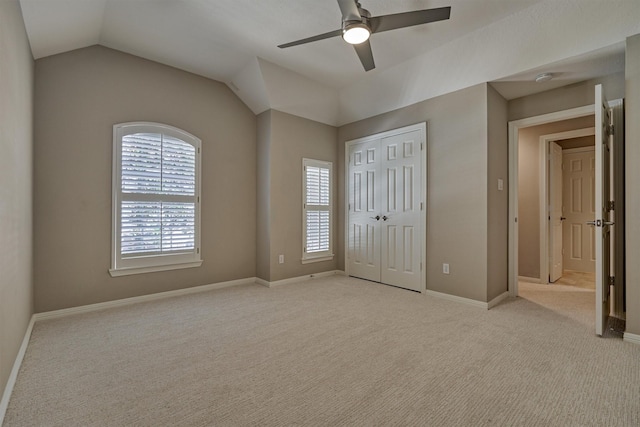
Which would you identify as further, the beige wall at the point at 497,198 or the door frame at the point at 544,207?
the door frame at the point at 544,207

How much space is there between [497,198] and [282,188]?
2845mm

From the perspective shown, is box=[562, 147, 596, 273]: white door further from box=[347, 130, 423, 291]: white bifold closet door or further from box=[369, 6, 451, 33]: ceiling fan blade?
box=[369, 6, 451, 33]: ceiling fan blade

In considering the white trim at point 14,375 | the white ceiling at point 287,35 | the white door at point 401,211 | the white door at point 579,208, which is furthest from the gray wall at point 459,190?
the white trim at point 14,375

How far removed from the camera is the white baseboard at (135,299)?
3.01 meters

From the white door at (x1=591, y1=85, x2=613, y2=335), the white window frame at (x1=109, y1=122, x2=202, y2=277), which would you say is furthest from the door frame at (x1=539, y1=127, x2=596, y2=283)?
the white window frame at (x1=109, y1=122, x2=202, y2=277)

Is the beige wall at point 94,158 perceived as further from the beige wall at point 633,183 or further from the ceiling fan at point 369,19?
the beige wall at point 633,183

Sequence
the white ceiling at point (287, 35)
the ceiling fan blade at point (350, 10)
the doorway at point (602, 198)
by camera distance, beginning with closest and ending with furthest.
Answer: the ceiling fan blade at point (350, 10) < the doorway at point (602, 198) < the white ceiling at point (287, 35)

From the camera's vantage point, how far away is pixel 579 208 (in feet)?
17.4

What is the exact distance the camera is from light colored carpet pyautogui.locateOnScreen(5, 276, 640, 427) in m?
1.57

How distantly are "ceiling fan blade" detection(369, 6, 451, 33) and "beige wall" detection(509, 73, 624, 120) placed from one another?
2.23m

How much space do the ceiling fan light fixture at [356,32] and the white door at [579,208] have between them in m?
5.15

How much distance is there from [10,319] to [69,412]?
794mm

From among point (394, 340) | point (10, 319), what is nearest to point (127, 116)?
point (10, 319)

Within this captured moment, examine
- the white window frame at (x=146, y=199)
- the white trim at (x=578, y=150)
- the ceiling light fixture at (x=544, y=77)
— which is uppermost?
the ceiling light fixture at (x=544, y=77)
